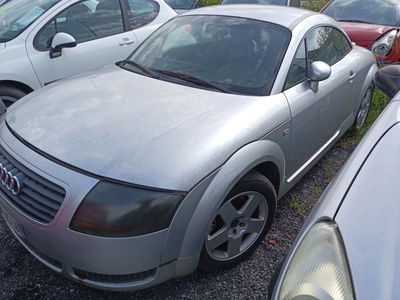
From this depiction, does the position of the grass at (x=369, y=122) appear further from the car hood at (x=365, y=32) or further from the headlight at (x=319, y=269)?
the headlight at (x=319, y=269)

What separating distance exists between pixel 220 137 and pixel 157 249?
0.66 meters

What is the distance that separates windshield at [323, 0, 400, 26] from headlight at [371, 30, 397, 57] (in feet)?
1.77

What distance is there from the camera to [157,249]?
179 centimetres

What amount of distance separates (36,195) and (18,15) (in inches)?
112

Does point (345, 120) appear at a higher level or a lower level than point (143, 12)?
lower

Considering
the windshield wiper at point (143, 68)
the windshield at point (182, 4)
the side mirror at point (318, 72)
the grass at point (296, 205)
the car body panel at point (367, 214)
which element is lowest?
the grass at point (296, 205)

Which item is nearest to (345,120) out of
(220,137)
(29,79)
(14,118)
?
(220,137)

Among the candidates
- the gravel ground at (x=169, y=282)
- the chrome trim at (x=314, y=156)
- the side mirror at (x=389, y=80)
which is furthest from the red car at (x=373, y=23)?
the gravel ground at (x=169, y=282)

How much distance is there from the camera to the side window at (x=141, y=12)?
4527mm

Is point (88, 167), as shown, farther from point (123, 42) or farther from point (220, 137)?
point (123, 42)

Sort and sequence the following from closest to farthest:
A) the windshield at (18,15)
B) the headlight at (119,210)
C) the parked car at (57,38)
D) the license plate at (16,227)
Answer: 1. the headlight at (119,210)
2. the license plate at (16,227)
3. the parked car at (57,38)
4. the windshield at (18,15)

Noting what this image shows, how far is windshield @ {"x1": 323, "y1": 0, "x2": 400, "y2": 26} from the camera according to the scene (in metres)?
5.85

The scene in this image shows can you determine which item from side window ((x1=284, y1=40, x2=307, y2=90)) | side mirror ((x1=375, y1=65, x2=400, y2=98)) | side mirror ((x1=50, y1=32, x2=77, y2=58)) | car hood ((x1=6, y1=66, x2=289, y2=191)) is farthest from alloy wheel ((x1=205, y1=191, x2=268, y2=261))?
side mirror ((x1=50, y1=32, x2=77, y2=58))

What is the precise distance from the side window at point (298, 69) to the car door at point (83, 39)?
2.30 metres
